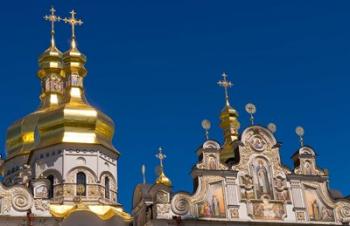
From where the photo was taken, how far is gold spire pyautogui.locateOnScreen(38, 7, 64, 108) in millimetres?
41625

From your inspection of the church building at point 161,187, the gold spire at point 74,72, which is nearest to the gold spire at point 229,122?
the church building at point 161,187

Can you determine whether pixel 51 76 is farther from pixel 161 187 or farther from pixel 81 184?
pixel 161 187

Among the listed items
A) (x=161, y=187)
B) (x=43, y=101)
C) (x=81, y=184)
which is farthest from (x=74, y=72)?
→ (x=161, y=187)

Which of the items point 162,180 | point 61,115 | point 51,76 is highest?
point 51,76

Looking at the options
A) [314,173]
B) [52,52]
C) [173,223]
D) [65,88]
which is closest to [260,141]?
[314,173]

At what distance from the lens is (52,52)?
4403 cm

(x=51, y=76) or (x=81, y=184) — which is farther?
(x=51, y=76)

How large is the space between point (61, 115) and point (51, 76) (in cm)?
785

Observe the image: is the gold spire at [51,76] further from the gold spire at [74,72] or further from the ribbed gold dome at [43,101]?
the gold spire at [74,72]

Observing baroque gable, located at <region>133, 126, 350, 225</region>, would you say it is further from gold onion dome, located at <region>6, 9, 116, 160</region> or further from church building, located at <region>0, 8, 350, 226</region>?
gold onion dome, located at <region>6, 9, 116, 160</region>

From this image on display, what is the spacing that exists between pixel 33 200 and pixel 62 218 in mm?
1756

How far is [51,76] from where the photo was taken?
42938mm

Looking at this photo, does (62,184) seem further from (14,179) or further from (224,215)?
(224,215)

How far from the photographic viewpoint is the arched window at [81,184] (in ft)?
112
